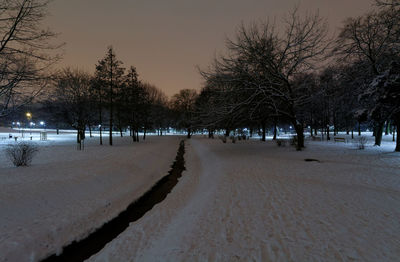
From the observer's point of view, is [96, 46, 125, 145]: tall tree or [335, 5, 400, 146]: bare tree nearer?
[335, 5, 400, 146]: bare tree

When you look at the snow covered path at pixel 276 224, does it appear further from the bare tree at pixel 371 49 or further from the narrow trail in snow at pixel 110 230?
the bare tree at pixel 371 49

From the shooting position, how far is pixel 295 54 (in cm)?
1692

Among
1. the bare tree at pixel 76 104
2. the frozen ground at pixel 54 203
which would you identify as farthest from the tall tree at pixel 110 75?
the frozen ground at pixel 54 203

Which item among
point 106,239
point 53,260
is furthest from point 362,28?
point 53,260

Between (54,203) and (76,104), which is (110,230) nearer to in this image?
(54,203)

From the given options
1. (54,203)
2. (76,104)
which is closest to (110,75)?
(76,104)

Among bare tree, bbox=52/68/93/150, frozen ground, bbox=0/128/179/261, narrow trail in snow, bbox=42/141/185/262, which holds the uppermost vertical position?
bare tree, bbox=52/68/93/150

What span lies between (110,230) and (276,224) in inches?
193

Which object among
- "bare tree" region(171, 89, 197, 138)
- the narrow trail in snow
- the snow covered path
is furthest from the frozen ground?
"bare tree" region(171, 89, 197, 138)

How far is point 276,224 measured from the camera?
491 cm

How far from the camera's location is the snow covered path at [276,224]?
3844mm

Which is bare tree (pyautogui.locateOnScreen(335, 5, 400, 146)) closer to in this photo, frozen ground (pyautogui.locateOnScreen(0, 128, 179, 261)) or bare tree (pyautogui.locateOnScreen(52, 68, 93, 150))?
frozen ground (pyautogui.locateOnScreen(0, 128, 179, 261))

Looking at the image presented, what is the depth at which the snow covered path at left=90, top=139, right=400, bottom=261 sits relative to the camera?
3844 mm

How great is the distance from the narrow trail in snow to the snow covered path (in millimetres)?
472
